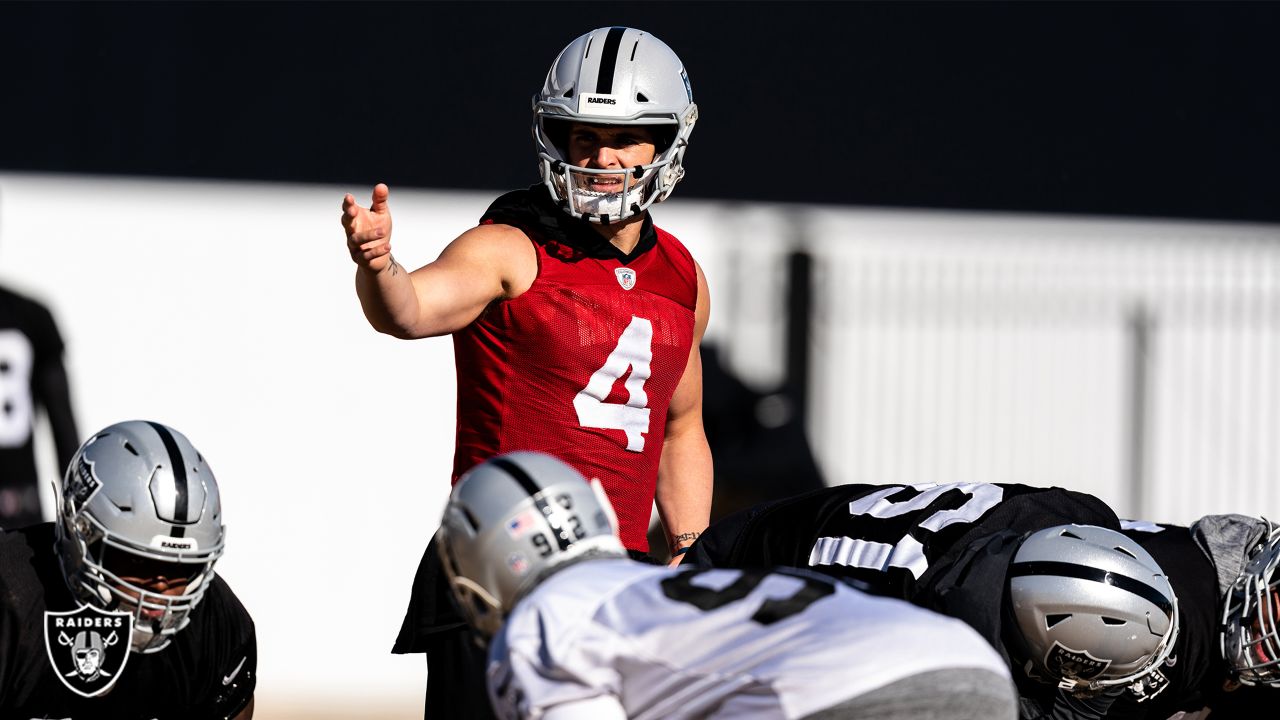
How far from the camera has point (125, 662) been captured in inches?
146

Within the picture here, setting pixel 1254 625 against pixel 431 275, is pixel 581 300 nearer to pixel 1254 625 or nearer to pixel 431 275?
pixel 431 275

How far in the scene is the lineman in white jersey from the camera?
2.59m

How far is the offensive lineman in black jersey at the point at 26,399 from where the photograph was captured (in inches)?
297

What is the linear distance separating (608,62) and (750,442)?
444cm

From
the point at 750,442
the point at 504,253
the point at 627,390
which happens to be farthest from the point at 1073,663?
the point at 750,442

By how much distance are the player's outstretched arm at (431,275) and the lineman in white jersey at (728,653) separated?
97 centimetres

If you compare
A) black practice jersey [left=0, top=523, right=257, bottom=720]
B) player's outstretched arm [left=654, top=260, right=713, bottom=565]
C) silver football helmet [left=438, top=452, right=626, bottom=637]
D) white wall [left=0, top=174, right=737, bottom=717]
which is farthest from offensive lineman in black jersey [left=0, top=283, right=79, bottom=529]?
silver football helmet [left=438, top=452, right=626, bottom=637]

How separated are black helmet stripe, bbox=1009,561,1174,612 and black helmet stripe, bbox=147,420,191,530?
179cm

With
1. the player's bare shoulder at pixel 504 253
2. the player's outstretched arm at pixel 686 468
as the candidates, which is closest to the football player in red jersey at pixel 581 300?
the player's bare shoulder at pixel 504 253

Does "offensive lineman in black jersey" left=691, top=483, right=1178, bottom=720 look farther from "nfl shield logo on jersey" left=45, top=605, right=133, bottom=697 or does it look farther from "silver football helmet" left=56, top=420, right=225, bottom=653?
"nfl shield logo on jersey" left=45, top=605, right=133, bottom=697

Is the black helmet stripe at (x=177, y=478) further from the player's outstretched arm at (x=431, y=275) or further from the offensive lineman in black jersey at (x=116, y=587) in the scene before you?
the player's outstretched arm at (x=431, y=275)

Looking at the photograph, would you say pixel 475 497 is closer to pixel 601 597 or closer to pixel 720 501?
pixel 601 597

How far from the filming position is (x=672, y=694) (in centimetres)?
265

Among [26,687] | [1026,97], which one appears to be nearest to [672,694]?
[26,687]
